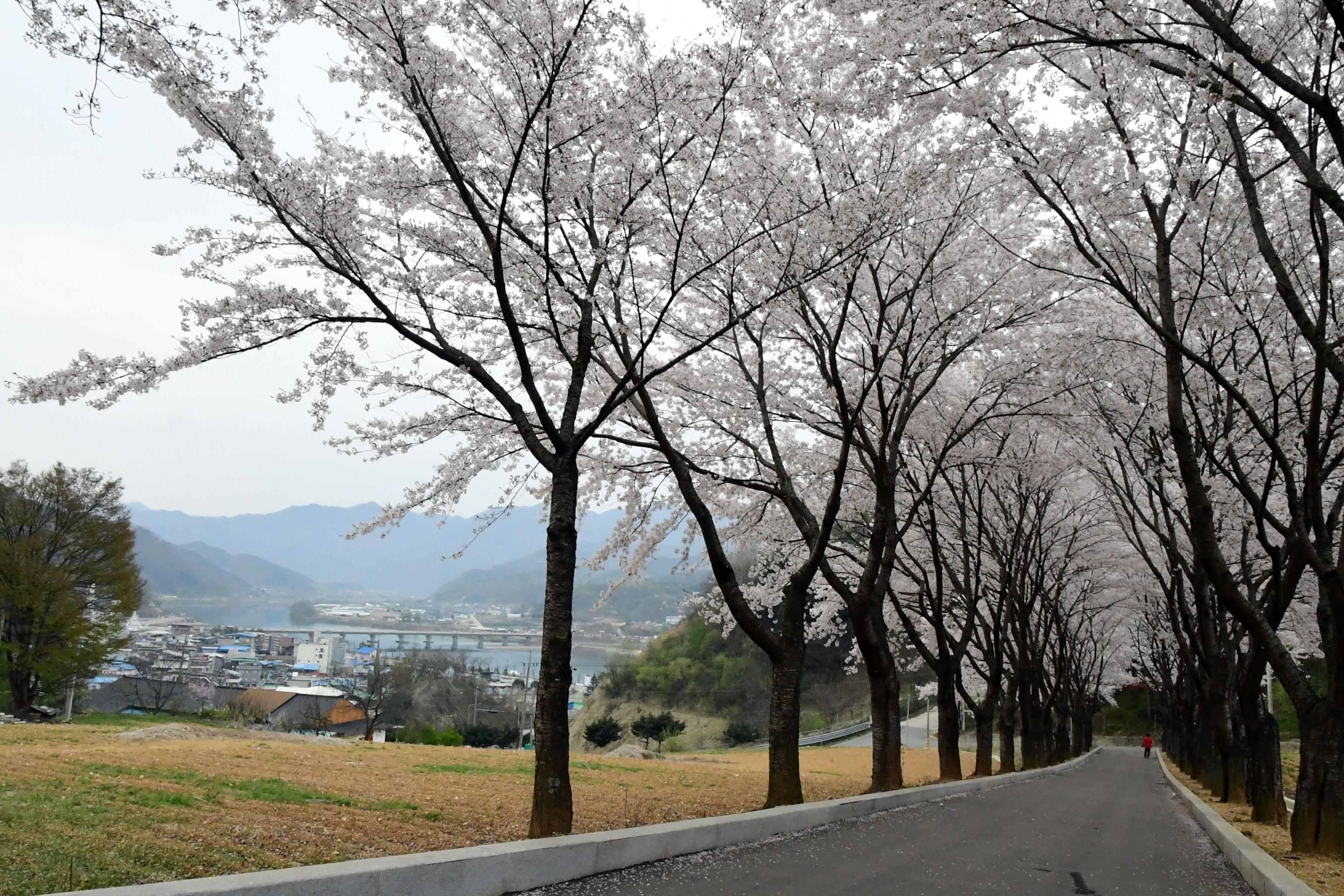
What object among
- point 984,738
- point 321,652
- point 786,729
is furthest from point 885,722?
point 321,652

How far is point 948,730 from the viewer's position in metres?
17.5

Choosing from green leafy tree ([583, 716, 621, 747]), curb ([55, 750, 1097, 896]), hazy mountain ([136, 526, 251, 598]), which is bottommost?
green leafy tree ([583, 716, 621, 747])

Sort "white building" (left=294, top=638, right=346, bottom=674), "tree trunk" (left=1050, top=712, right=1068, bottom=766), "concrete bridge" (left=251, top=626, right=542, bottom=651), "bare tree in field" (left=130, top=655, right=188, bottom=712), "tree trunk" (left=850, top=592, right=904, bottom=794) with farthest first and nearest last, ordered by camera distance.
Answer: "concrete bridge" (left=251, top=626, right=542, bottom=651), "white building" (left=294, top=638, right=346, bottom=674), "bare tree in field" (left=130, top=655, right=188, bottom=712), "tree trunk" (left=1050, top=712, right=1068, bottom=766), "tree trunk" (left=850, top=592, right=904, bottom=794)

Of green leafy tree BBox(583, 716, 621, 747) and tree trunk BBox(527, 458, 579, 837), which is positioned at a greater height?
tree trunk BBox(527, 458, 579, 837)

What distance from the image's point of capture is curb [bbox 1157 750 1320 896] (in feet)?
20.5

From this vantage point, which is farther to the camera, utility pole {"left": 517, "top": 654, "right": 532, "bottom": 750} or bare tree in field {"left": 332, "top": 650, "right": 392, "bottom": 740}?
utility pole {"left": 517, "top": 654, "right": 532, "bottom": 750}

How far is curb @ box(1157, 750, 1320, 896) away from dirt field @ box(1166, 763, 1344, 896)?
13 centimetres

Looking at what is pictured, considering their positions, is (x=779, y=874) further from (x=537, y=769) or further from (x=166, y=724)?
(x=166, y=724)

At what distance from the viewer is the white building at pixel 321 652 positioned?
10499 cm

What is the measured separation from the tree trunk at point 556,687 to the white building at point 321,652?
102m

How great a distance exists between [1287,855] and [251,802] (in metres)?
10.0

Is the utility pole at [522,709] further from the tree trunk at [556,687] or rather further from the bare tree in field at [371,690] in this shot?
the tree trunk at [556,687]

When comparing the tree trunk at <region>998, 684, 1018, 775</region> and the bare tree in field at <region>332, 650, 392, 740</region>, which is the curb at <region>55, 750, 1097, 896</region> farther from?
the bare tree in field at <region>332, 650, 392, 740</region>

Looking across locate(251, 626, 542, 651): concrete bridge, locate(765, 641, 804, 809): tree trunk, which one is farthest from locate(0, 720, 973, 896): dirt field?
locate(251, 626, 542, 651): concrete bridge
